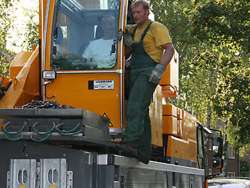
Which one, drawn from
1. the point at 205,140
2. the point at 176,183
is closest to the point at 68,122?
the point at 176,183

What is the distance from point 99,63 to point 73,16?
823 millimetres

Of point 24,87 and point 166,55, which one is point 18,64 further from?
point 166,55

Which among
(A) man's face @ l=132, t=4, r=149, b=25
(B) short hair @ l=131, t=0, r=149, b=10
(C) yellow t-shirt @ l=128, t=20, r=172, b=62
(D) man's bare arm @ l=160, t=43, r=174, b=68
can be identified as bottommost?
(D) man's bare arm @ l=160, t=43, r=174, b=68

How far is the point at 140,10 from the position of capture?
7273 mm

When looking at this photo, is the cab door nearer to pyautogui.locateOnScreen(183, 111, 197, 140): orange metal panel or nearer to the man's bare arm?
the man's bare arm

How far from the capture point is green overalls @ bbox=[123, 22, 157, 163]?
674 cm

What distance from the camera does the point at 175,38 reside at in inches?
1276

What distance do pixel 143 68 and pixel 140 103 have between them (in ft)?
1.59

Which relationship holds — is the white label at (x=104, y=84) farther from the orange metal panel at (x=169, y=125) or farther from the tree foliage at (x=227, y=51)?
the tree foliage at (x=227, y=51)

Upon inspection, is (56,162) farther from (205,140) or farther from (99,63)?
(205,140)

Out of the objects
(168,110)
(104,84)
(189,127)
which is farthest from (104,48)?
(189,127)

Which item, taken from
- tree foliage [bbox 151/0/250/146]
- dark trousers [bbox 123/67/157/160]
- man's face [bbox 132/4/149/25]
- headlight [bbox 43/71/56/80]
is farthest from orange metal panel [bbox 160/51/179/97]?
tree foliage [bbox 151/0/250/146]

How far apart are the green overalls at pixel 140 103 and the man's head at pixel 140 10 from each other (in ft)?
0.93

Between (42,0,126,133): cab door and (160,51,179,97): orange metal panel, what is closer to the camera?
(42,0,126,133): cab door
